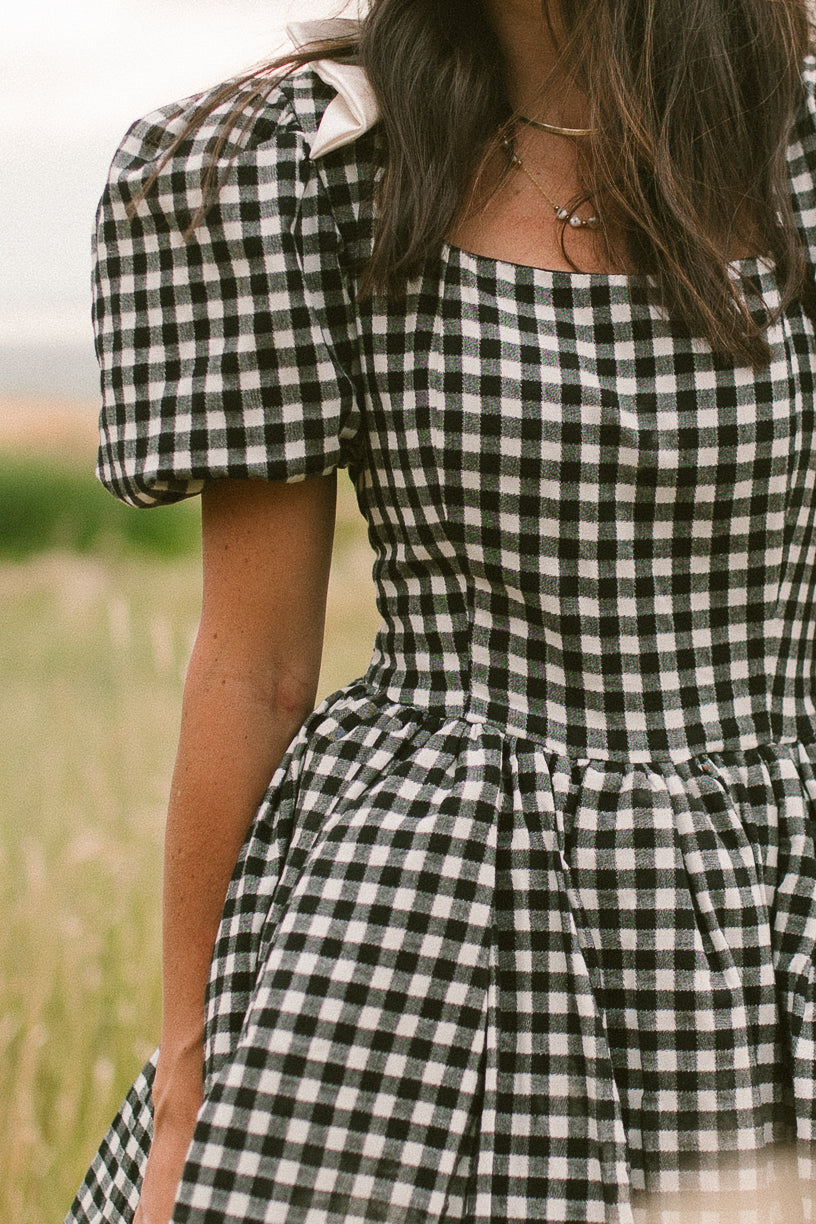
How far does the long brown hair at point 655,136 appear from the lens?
814 millimetres

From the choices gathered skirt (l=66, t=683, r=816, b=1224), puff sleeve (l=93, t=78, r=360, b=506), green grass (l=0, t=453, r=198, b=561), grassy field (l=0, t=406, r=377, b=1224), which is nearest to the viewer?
gathered skirt (l=66, t=683, r=816, b=1224)

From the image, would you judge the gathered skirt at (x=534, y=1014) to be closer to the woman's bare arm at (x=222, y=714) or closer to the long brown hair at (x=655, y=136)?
the woman's bare arm at (x=222, y=714)

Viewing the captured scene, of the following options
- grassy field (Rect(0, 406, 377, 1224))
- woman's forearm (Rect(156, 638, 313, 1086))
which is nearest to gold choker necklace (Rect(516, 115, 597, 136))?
woman's forearm (Rect(156, 638, 313, 1086))

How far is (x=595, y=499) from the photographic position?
78 cm

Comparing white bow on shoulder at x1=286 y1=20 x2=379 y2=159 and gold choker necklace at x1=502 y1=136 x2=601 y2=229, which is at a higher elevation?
white bow on shoulder at x1=286 y1=20 x2=379 y2=159

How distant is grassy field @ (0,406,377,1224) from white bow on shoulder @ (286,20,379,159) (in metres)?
1.18

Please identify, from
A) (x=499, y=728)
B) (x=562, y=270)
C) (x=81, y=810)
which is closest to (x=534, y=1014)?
(x=499, y=728)

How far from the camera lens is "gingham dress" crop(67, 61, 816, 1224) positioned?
2.38 ft

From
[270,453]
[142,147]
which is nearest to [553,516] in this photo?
[270,453]

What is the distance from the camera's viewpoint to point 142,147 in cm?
88

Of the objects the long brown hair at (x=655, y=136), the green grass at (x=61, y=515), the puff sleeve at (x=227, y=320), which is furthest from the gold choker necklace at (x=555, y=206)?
the green grass at (x=61, y=515)

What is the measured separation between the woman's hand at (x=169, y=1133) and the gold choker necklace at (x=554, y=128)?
2.41 ft

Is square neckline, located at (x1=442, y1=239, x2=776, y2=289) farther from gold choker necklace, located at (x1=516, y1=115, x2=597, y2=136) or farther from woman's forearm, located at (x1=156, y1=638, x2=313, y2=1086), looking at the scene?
woman's forearm, located at (x1=156, y1=638, x2=313, y2=1086)

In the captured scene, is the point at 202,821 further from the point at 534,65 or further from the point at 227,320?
the point at 534,65
